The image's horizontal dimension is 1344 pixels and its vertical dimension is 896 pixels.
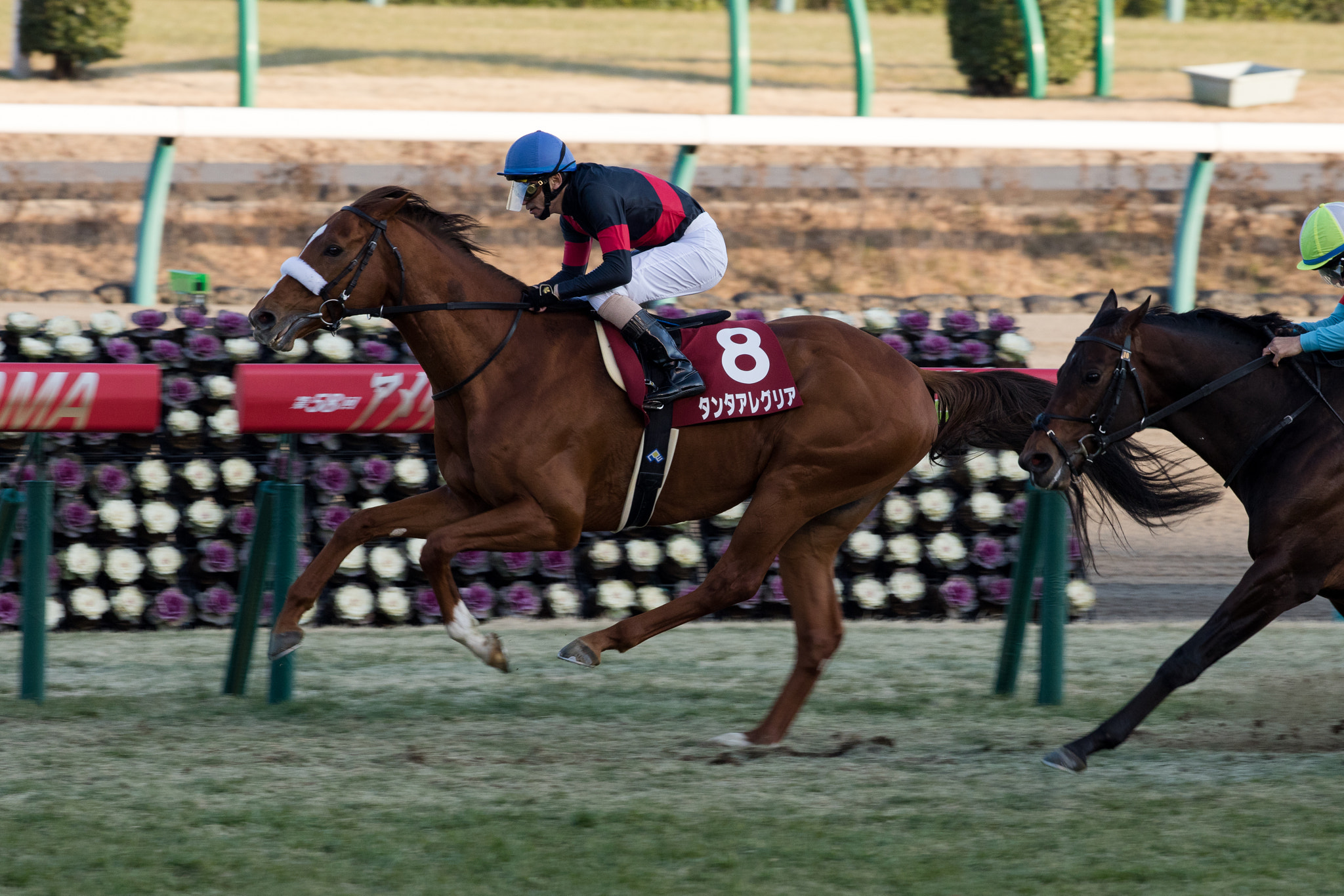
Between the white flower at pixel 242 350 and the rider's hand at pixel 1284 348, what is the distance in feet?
12.4

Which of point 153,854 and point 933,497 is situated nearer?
point 153,854

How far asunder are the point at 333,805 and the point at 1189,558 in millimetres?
4833

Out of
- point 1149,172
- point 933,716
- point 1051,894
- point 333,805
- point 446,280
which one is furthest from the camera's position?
point 1149,172

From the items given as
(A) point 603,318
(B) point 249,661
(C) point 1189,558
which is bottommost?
(C) point 1189,558

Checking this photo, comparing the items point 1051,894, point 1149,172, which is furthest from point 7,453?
point 1149,172

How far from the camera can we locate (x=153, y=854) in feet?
11.0

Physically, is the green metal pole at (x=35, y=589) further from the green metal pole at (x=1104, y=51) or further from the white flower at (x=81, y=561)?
the green metal pole at (x=1104, y=51)

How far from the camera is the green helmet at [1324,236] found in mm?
4348

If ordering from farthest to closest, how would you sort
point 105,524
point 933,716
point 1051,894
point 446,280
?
1. point 105,524
2. point 933,716
3. point 446,280
4. point 1051,894

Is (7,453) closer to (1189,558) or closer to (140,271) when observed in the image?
(140,271)

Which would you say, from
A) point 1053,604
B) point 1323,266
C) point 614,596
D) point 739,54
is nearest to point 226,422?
point 614,596

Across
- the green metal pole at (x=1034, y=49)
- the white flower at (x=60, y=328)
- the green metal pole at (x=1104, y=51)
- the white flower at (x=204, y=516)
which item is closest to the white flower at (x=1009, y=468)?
the white flower at (x=204, y=516)

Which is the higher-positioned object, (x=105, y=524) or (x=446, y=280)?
(x=446, y=280)

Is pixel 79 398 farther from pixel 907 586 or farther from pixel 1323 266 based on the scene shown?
pixel 1323 266
